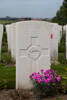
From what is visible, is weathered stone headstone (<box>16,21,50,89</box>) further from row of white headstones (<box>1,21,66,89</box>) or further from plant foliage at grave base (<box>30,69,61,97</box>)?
plant foliage at grave base (<box>30,69,61,97</box>)

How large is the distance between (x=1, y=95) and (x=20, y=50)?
Result: 878 millimetres

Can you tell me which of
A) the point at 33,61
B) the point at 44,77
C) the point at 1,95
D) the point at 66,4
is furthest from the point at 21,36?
the point at 66,4

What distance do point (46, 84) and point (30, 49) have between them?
779 millimetres

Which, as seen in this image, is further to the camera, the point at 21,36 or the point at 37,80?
the point at 21,36

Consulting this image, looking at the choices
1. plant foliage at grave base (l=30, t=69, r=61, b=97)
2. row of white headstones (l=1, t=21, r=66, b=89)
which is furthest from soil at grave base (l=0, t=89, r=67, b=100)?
row of white headstones (l=1, t=21, r=66, b=89)

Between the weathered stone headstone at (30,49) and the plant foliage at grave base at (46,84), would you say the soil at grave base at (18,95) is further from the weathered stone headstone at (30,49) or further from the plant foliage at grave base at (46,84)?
the weathered stone headstone at (30,49)

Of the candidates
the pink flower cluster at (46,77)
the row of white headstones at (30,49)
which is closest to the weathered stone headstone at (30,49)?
A: the row of white headstones at (30,49)

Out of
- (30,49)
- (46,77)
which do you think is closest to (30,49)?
(30,49)

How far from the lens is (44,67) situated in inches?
169

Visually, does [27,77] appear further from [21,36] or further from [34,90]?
[21,36]

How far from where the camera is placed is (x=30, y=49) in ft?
13.8

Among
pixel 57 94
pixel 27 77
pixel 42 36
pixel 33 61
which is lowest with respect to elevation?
pixel 57 94

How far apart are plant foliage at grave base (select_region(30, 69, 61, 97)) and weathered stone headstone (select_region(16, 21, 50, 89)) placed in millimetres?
283

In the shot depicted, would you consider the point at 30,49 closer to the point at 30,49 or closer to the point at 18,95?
the point at 30,49
